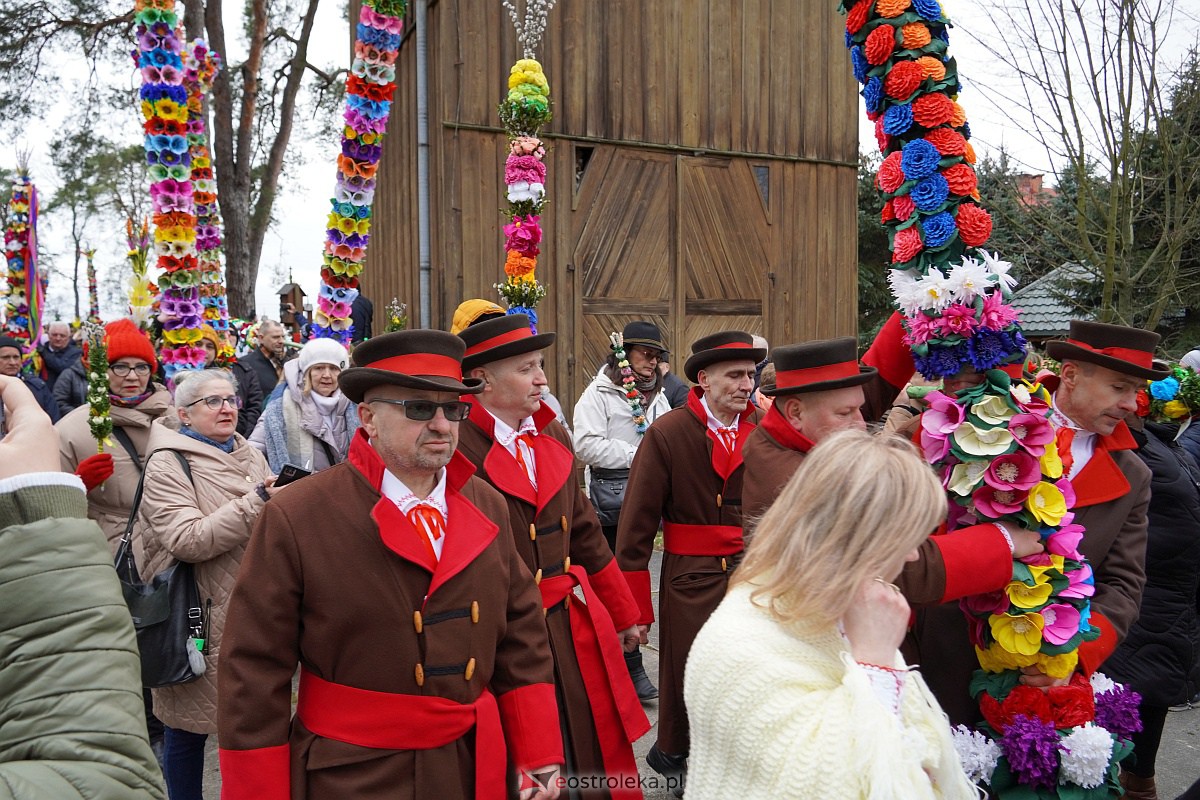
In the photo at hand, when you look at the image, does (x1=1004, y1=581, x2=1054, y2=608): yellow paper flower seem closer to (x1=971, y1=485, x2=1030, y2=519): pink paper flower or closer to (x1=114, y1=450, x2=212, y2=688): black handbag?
(x1=971, y1=485, x2=1030, y2=519): pink paper flower

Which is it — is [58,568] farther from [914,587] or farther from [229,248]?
[229,248]

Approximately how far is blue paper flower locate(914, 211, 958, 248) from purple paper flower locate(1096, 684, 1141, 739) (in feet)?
5.41

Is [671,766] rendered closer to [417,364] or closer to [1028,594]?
[1028,594]

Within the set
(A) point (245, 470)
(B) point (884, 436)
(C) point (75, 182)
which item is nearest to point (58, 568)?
(B) point (884, 436)

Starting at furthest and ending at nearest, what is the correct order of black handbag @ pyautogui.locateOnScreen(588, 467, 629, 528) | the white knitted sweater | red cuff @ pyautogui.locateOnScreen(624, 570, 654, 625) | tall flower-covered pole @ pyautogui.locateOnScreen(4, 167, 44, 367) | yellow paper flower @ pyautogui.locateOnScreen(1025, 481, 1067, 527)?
tall flower-covered pole @ pyautogui.locateOnScreen(4, 167, 44, 367) → black handbag @ pyautogui.locateOnScreen(588, 467, 629, 528) → red cuff @ pyautogui.locateOnScreen(624, 570, 654, 625) → yellow paper flower @ pyautogui.locateOnScreen(1025, 481, 1067, 527) → the white knitted sweater

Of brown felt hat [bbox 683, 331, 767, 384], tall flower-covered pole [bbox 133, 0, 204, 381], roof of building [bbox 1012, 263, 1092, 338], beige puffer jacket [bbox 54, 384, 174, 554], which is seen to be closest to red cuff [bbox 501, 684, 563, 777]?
brown felt hat [bbox 683, 331, 767, 384]

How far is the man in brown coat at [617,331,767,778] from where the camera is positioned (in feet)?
13.6

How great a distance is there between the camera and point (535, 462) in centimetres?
348

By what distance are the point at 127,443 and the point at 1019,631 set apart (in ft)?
12.6

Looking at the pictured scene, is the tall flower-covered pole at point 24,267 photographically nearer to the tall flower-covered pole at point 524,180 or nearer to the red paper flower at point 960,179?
the tall flower-covered pole at point 524,180

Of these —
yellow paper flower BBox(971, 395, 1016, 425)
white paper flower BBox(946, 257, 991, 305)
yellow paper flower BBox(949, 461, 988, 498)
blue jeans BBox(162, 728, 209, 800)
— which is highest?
white paper flower BBox(946, 257, 991, 305)

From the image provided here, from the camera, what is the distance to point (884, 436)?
207 cm

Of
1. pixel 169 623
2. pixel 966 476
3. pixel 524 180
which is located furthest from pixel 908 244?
pixel 524 180

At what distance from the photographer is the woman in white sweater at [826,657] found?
1.67 metres
